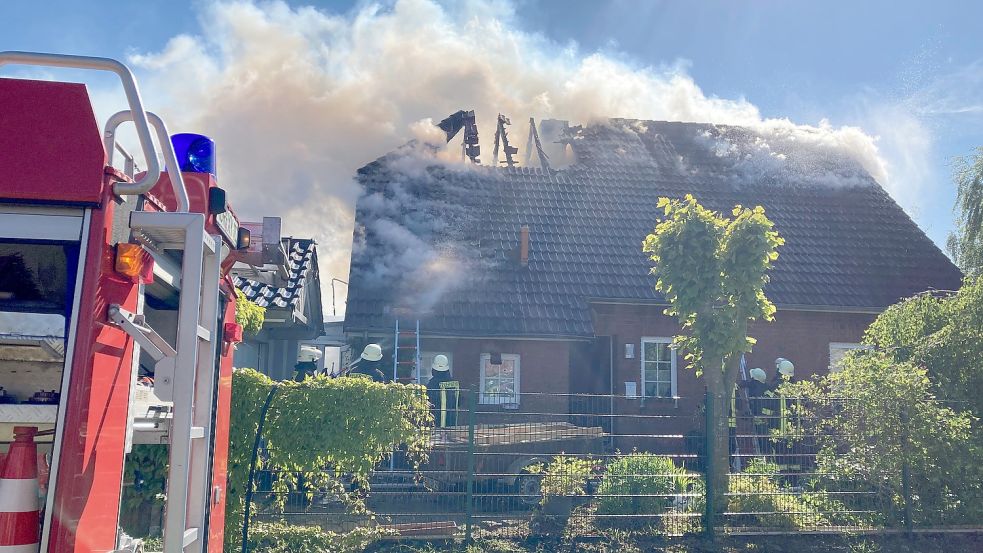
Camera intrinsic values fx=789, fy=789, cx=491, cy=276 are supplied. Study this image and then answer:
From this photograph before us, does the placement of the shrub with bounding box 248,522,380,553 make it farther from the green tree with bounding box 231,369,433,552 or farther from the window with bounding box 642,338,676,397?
the window with bounding box 642,338,676,397

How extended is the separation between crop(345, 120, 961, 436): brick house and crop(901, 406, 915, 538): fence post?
479 centimetres

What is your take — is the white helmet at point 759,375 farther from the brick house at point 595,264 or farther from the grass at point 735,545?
the grass at point 735,545

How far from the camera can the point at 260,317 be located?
7176mm

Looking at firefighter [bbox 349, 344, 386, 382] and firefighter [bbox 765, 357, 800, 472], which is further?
firefighter [bbox 349, 344, 386, 382]

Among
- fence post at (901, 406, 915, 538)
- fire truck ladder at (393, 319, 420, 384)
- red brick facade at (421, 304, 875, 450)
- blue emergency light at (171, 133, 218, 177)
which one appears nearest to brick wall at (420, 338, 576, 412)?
red brick facade at (421, 304, 875, 450)

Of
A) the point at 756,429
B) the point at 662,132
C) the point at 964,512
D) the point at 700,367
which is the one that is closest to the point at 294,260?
the point at 700,367

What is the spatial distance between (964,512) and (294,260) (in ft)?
29.5

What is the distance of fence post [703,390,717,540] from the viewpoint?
8.38 meters

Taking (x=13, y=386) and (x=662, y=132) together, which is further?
(x=662, y=132)

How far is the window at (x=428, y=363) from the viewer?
14789 mm

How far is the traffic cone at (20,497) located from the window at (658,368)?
14222 mm

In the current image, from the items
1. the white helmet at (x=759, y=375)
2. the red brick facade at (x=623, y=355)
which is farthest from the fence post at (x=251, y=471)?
the white helmet at (x=759, y=375)

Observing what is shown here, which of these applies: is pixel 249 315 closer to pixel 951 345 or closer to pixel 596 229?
pixel 951 345

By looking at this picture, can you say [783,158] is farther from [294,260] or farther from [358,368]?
[294,260]
